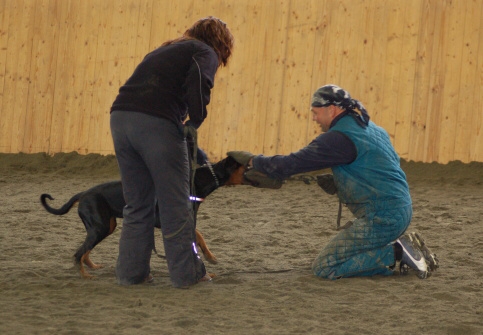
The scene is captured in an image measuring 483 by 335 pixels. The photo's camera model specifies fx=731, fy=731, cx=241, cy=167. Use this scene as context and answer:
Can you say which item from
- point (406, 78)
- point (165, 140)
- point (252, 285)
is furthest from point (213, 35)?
point (406, 78)

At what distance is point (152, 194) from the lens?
4.69 meters

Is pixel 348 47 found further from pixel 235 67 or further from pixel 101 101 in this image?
pixel 101 101

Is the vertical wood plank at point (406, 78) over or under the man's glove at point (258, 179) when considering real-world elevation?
over

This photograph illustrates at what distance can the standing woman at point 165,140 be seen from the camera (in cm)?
448

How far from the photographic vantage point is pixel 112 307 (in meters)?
4.15

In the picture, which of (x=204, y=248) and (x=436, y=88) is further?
(x=436, y=88)

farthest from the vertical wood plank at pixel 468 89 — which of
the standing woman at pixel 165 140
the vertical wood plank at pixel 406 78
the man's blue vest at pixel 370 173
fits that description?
the standing woman at pixel 165 140

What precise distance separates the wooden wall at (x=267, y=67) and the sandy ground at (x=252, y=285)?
176 cm

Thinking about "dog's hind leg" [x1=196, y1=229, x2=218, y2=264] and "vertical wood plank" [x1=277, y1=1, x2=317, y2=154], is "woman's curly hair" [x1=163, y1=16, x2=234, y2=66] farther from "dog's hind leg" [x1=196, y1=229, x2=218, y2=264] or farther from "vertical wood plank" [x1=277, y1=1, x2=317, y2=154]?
"vertical wood plank" [x1=277, y1=1, x2=317, y2=154]

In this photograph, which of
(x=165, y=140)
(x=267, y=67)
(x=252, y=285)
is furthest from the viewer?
(x=267, y=67)

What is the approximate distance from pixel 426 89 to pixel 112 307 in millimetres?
6807

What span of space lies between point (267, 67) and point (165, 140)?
6331 mm

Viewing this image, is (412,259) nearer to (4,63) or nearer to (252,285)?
(252,285)

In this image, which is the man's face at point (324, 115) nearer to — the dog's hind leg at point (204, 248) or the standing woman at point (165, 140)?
the standing woman at point (165, 140)
